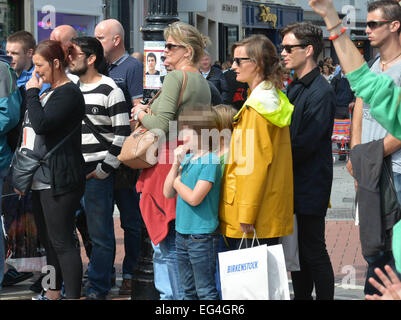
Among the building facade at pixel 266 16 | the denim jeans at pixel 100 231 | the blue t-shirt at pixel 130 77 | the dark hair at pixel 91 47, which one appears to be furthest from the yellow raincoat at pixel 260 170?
the building facade at pixel 266 16

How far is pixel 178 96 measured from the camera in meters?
5.41

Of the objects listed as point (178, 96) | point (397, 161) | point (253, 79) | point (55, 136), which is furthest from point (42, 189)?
point (397, 161)

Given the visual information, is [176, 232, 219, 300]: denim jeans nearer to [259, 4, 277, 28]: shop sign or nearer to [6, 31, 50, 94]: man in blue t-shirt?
[6, 31, 50, 94]: man in blue t-shirt

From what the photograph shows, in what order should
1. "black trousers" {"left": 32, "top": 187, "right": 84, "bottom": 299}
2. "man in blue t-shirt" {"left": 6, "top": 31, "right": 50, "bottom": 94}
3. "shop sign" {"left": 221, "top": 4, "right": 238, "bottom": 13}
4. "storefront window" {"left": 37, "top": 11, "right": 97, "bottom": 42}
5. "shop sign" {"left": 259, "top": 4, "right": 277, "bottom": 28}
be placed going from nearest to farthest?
"black trousers" {"left": 32, "top": 187, "right": 84, "bottom": 299}, "man in blue t-shirt" {"left": 6, "top": 31, "right": 50, "bottom": 94}, "storefront window" {"left": 37, "top": 11, "right": 97, "bottom": 42}, "shop sign" {"left": 221, "top": 4, "right": 238, "bottom": 13}, "shop sign" {"left": 259, "top": 4, "right": 277, "bottom": 28}

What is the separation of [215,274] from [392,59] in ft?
5.76

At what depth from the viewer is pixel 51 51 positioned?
5820 millimetres

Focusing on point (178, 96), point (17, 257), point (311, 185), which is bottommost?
point (17, 257)

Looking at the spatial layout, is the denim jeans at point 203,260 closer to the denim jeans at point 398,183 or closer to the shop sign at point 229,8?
the denim jeans at point 398,183

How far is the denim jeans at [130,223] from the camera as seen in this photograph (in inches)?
A: 267

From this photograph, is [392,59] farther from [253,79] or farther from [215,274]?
[215,274]

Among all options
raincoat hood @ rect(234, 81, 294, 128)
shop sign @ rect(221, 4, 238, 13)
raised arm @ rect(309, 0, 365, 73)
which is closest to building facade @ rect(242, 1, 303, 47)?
shop sign @ rect(221, 4, 238, 13)

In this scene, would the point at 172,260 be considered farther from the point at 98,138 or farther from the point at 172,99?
the point at 98,138

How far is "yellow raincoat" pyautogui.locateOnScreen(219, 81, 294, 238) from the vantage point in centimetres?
489

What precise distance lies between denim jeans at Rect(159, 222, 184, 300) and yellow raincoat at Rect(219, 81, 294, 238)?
1.98 ft
